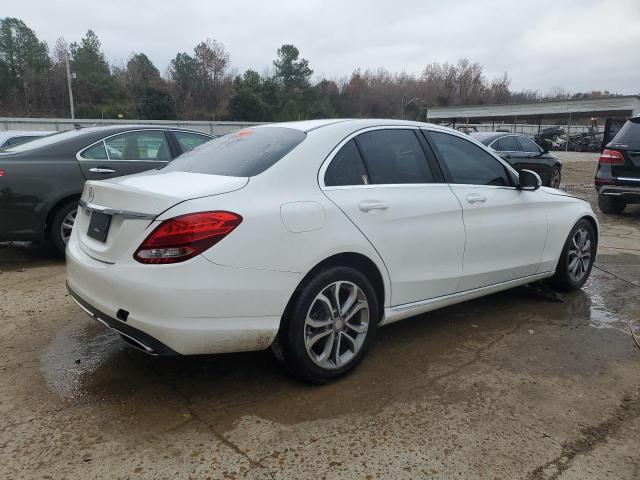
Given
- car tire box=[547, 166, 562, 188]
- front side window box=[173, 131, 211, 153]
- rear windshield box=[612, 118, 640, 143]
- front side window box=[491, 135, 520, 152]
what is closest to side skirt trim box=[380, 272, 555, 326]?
front side window box=[173, 131, 211, 153]

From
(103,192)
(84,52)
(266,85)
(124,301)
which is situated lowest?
(124,301)

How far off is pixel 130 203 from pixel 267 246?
0.77 m

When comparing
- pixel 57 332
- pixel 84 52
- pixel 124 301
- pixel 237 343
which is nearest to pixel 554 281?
pixel 237 343

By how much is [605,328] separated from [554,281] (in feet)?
2.69

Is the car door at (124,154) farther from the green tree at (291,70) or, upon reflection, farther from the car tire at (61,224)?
the green tree at (291,70)

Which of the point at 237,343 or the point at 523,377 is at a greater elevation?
the point at 237,343

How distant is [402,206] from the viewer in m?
3.37

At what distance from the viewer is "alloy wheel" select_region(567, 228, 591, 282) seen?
4.91 meters

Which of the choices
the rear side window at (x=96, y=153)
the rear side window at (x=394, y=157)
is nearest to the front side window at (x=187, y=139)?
the rear side window at (x=96, y=153)

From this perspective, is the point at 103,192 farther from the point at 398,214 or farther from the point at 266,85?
the point at 266,85

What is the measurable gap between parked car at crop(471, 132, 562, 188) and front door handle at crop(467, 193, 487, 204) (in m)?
9.40

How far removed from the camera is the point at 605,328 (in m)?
4.20

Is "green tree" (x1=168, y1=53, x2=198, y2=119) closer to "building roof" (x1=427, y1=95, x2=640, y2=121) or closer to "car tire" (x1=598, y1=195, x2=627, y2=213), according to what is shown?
"building roof" (x1=427, y1=95, x2=640, y2=121)

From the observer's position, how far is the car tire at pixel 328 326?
2.86m
